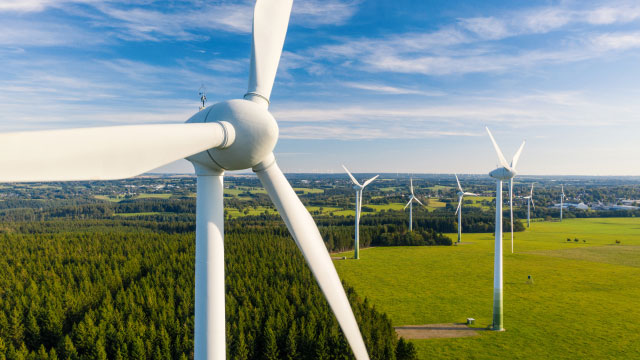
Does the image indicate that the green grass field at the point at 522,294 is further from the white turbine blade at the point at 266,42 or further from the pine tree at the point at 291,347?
the white turbine blade at the point at 266,42

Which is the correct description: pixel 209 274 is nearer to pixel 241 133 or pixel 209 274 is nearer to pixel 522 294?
pixel 241 133

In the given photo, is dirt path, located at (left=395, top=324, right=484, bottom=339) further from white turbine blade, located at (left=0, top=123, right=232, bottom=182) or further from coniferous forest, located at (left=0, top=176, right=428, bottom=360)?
white turbine blade, located at (left=0, top=123, right=232, bottom=182)

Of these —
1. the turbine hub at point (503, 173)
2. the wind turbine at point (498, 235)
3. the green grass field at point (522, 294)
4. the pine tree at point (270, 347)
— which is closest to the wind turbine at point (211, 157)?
the pine tree at point (270, 347)

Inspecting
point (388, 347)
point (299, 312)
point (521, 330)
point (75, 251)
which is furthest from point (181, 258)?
point (521, 330)

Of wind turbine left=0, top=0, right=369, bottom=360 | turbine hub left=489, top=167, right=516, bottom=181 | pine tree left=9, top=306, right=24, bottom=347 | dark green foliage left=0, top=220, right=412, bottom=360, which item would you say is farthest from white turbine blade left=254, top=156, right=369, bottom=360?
pine tree left=9, top=306, right=24, bottom=347

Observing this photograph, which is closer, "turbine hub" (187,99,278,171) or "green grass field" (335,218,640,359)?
"turbine hub" (187,99,278,171)
